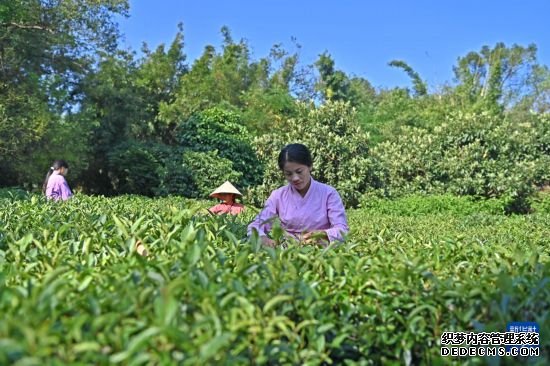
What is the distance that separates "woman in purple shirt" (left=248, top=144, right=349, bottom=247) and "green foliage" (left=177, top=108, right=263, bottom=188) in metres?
14.2

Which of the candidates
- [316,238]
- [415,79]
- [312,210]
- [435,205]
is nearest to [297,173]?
[312,210]

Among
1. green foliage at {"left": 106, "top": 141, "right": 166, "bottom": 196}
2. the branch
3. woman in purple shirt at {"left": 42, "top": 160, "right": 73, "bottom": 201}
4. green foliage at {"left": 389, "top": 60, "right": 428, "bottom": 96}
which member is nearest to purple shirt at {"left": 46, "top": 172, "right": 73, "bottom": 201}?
woman in purple shirt at {"left": 42, "top": 160, "right": 73, "bottom": 201}

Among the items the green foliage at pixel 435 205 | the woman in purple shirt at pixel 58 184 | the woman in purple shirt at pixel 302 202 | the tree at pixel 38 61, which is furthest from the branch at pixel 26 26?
the woman in purple shirt at pixel 302 202

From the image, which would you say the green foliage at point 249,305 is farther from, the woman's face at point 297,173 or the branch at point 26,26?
the branch at point 26,26

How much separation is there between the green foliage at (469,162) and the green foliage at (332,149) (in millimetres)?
942

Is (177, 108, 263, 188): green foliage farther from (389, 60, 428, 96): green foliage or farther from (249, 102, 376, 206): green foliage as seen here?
(389, 60, 428, 96): green foliage

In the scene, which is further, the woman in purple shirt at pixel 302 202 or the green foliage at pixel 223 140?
the green foliage at pixel 223 140

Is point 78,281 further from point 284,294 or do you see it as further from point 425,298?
point 425,298

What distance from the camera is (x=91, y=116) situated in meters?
16.1

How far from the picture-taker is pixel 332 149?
14.9 meters

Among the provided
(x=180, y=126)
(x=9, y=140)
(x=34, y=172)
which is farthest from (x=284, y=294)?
(x=180, y=126)

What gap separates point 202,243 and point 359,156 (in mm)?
13456

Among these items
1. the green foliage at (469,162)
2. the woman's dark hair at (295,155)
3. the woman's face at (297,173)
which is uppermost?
the green foliage at (469,162)

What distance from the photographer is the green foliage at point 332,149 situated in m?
14.9
